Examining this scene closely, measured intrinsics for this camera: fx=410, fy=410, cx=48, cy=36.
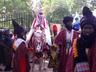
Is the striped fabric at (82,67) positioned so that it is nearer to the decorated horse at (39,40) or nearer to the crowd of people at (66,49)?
the crowd of people at (66,49)

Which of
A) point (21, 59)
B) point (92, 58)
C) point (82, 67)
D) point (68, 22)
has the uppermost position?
point (68, 22)

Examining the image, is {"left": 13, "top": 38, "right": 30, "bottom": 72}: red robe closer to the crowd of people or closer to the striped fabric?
the crowd of people

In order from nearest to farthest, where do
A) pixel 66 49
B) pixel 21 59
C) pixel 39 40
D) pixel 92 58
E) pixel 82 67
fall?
pixel 92 58 → pixel 82 67 → pixel 21 59 → pixel 66 49 → pixel 39 40

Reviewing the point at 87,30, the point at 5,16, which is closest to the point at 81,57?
the point at 87,30

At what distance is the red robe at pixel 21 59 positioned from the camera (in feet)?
26.2

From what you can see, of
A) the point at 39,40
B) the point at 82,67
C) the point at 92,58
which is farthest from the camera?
the point at 39,40

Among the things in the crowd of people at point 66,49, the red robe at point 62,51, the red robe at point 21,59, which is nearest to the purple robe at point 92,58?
the crowd of people at point 66,49

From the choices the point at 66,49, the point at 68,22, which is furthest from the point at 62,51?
the point at 68,22

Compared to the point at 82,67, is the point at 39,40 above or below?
below

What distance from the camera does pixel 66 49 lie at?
875 cm

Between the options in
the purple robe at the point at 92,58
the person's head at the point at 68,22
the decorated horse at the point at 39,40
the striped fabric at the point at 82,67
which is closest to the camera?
the purple robe at the point at 92,58

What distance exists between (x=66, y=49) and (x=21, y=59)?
1.17 m

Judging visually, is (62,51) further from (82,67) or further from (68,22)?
(82,67)

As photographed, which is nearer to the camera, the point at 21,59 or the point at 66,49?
the point at 21,59
